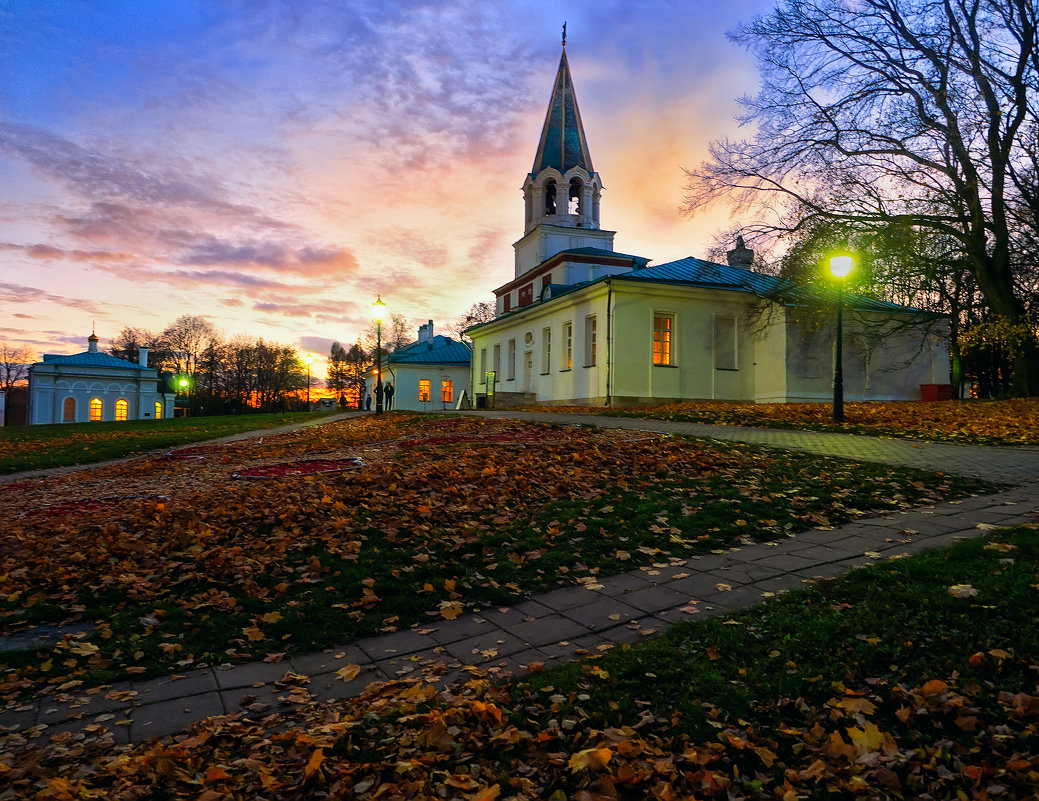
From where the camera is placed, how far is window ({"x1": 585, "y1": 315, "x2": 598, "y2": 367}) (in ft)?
93.9

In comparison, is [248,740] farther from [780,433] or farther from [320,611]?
[780,433]

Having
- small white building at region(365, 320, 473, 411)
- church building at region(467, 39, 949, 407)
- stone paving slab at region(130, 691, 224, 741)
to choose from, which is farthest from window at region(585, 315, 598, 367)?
stone paving slab at region(130, 691, 224, 741)

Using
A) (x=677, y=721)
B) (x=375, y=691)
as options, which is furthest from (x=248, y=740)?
(x=677, y=721)

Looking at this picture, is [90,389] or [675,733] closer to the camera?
[675,733]

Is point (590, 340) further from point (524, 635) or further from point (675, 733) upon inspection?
point (675, 733)

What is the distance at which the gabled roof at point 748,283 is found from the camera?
23094 millimetres

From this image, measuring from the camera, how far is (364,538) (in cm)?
623

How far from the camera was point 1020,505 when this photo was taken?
7027mm

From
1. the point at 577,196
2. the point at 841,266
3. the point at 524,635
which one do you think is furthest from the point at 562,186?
the point at 524,635

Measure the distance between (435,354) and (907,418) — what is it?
42.3 meters

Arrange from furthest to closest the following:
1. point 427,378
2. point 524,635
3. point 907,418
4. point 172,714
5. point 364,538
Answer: point 427,378
point 907,418
point 364,538
point 524,635
point 172,714

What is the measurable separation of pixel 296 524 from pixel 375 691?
3.40 meters

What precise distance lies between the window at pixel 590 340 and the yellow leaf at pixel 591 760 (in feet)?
85.8

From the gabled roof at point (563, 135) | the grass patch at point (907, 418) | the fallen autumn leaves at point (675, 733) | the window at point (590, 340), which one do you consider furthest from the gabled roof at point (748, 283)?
the fallen autumn leaves at point (675, 733)
